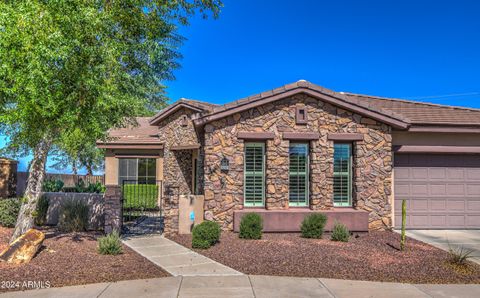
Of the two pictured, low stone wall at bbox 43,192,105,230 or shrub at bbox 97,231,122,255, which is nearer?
shrub at bbox 97,231,122,255

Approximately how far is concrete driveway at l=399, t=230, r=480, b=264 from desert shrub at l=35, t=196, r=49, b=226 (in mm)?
11376

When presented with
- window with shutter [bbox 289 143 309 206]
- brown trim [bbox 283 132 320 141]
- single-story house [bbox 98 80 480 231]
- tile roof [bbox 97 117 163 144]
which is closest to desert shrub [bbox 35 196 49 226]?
single-story house [bbox 98 80 480 231]

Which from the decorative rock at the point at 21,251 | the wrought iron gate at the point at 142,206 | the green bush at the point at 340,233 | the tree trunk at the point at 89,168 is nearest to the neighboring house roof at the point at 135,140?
the wrought iron gate at the point at 142,206

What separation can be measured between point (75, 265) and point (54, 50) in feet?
14.0

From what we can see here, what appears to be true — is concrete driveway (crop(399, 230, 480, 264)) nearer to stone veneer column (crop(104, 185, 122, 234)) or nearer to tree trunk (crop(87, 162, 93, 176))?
stone veneer column (crop(104, 185, 122, 234))

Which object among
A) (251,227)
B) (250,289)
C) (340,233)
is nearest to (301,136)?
(340,233)

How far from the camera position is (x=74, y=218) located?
1069 cm

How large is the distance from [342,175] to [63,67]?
320 inches

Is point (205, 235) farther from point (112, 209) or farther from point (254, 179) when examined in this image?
point (112, 209)

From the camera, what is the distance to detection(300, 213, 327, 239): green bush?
9945mm

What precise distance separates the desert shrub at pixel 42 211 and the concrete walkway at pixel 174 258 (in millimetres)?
3650

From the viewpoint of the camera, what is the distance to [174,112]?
17.2 meters

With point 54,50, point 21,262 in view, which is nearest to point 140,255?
point 21,262

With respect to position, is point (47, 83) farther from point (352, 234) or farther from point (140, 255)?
point (352, 234)
